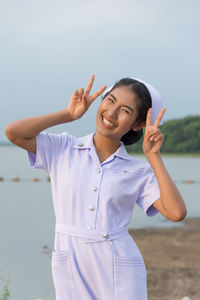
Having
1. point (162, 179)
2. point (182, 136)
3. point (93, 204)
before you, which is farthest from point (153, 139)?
point (182, 136)

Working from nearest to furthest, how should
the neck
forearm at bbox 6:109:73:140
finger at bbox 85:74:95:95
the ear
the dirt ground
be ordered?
forearm at bbox 6:109:73:140, finger at bbox 85:74:95:95, the neck, the ear, the dirt ground

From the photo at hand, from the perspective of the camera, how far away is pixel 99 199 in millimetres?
2191

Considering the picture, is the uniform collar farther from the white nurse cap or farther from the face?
the white nurse cap

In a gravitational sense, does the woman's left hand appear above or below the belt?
above

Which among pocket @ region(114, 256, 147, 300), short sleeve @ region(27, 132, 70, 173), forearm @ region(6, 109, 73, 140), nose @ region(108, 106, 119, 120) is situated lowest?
pocket @ region(114, 256, 147, 300)

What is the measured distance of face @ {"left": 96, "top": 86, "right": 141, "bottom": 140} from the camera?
7.43 ft

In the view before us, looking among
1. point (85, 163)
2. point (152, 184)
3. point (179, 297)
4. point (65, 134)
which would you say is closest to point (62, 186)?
point (85, 163)

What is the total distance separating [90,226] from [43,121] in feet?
1.82

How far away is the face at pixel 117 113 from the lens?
2.26 metres

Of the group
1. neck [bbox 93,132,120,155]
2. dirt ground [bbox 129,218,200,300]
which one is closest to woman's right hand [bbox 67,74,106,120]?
neck [bbox 93,132,120,155]

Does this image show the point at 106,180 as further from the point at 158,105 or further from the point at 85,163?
the point at 158,105

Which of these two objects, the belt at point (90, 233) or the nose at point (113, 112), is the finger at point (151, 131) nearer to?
the nose at point (113, 112)

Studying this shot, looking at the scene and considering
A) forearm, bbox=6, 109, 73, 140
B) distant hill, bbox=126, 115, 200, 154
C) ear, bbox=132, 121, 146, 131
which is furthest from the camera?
distant hill, bbox=126, 115, 200, 154

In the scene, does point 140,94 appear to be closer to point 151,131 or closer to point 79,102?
point 151,131
